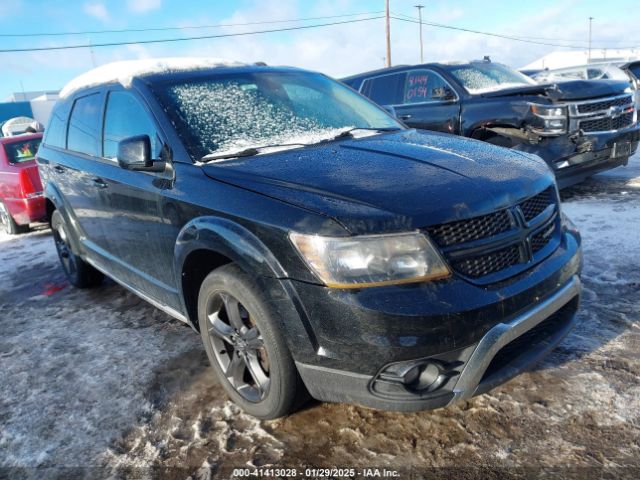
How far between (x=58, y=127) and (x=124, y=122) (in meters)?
1.66

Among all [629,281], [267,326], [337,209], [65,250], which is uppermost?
[337,209]

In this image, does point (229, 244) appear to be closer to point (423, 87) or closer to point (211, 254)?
point (211, 254)

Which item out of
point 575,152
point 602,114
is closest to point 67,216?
point 575,152

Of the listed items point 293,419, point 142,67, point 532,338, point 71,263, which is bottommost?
point 293,419

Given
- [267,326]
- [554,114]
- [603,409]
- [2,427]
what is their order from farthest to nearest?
1. [554,114]
2. [2,427]
3. [603,409]
4. [267,326]

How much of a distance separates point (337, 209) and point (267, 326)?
59cm

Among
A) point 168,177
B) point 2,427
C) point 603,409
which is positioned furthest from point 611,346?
point 2,427

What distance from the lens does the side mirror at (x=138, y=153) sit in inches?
105

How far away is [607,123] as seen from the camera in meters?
5.89

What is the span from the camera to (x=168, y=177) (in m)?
2.68

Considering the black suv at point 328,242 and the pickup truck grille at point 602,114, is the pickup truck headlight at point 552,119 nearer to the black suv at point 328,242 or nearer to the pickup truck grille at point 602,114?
the pickup truck grille at point 602,114

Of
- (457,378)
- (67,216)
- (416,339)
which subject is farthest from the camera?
(67,216)

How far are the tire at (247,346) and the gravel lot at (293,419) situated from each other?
0.48 ft

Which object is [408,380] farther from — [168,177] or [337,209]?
[168,177]
